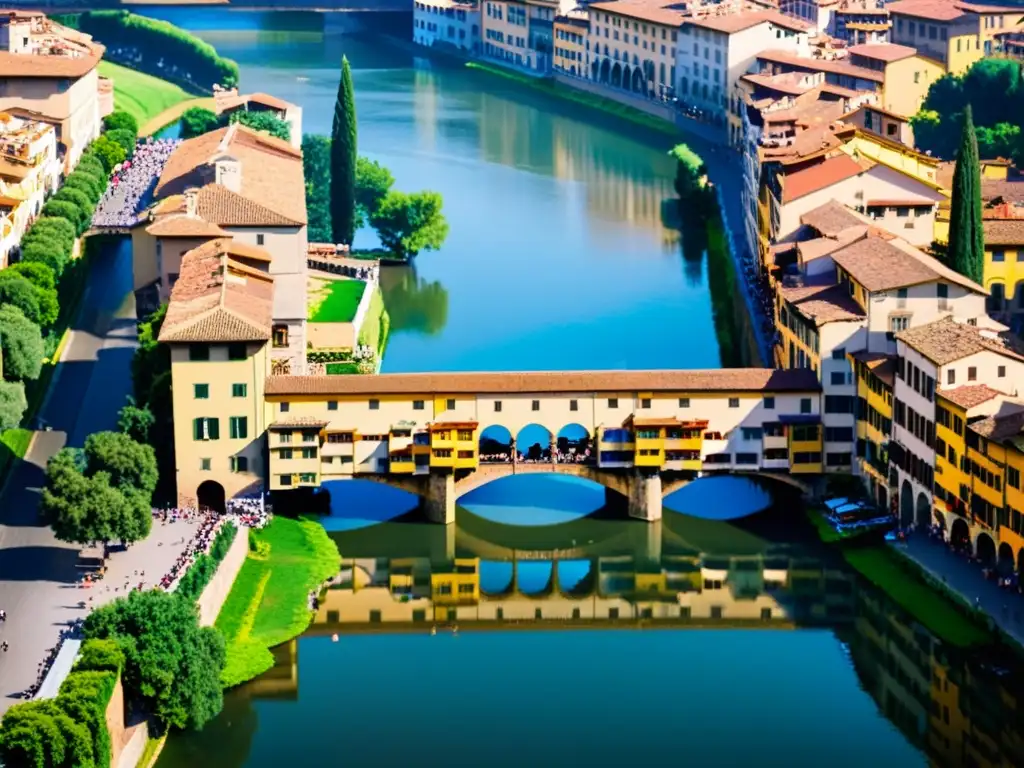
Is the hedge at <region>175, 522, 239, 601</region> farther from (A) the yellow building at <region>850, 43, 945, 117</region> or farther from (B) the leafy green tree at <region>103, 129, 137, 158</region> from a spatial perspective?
(A) the yellow building at <region>850, 43, 945, 117</region>

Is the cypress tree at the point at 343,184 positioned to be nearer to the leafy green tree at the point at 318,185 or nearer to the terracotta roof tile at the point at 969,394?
the leafy green tree at the point at 318,185

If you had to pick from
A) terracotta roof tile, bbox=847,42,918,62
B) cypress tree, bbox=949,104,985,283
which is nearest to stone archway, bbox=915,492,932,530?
cypress tree, bbox=949,104,985,283

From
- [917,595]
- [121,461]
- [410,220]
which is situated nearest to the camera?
[917,595]

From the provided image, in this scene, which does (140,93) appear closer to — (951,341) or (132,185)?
(132,185)

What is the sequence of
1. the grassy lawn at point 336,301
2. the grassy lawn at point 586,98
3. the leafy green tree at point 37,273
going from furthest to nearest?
1. the grassy lawn at point 586,98
2. the grassy lawn at point 336,301
3. the leafy green tree at point 37,273

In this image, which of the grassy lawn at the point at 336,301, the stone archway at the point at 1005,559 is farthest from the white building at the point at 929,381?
the grassy lawn at the point at 336,301

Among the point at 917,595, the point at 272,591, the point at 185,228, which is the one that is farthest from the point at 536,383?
the point at 185,228
